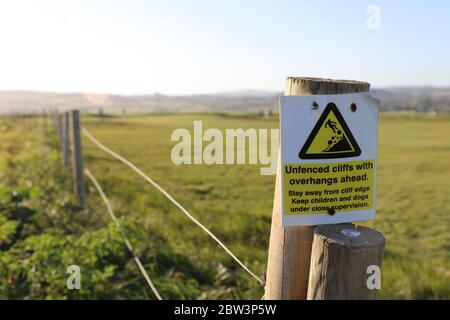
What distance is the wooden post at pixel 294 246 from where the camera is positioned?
126 centimetres

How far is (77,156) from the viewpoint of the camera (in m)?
5.81

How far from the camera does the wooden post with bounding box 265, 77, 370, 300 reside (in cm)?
126

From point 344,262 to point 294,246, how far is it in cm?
18

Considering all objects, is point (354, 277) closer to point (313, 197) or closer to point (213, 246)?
point (313, 197)

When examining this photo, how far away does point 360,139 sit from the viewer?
1.30 meters

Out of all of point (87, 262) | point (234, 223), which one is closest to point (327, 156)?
point (87, 262)

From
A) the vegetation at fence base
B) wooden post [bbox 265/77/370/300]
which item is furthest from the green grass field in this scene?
wooden post [bbox 265/77/370/300]

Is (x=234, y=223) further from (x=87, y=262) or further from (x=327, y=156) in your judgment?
(x=327, y=156)

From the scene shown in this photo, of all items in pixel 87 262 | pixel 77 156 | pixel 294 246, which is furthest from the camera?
pixel 77 156

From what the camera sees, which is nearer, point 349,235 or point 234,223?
point 349,235

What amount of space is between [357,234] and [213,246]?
378 centimetres

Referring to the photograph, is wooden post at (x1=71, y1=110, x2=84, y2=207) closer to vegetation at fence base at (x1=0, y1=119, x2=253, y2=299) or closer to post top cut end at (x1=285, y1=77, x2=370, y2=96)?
vegetation at fence base at (x1=0, y1=119, x2=253, y2=299)

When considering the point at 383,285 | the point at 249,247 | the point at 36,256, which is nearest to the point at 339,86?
the point at 36,256

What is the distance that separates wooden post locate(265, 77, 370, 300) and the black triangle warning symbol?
0.07 metres
